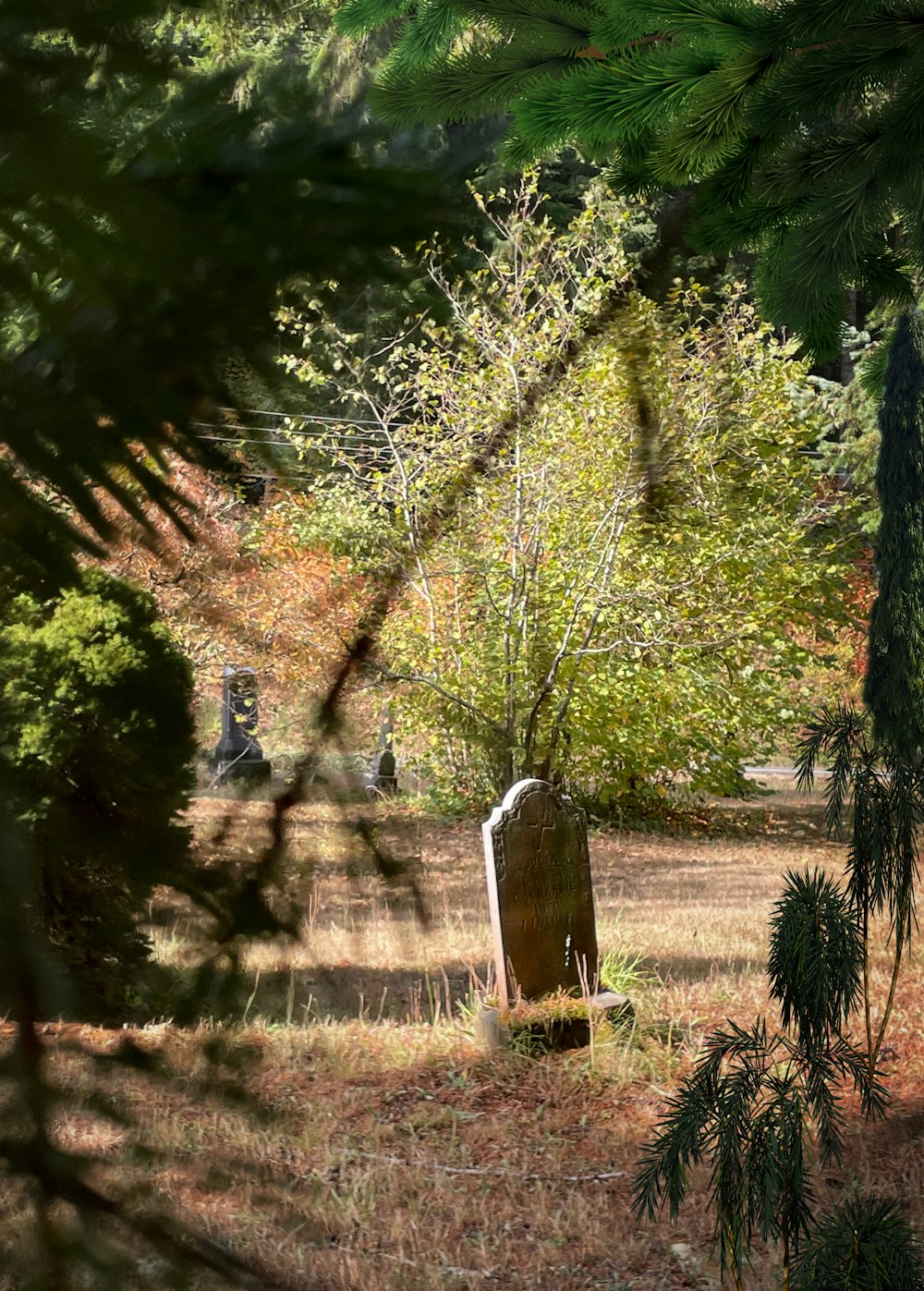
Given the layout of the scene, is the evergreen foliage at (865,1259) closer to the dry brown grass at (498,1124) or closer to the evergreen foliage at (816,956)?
the evergreen foliage at (816,956)

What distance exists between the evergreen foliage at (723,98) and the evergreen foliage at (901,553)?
2572 mm

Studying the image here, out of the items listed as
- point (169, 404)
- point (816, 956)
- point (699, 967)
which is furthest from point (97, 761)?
point (699, 967)

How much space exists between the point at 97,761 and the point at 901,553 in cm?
527

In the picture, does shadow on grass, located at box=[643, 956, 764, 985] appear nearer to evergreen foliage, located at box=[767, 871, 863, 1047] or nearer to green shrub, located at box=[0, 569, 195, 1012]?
evergreen foliage, located at box=[767, 871, 863, 1047]

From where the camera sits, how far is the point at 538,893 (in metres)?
4.07

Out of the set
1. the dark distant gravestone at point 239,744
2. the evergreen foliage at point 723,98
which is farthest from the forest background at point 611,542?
the dark distant gravestone at point 239,744

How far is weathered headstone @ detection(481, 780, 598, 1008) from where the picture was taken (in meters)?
4.00

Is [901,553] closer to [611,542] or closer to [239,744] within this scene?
[611,542]

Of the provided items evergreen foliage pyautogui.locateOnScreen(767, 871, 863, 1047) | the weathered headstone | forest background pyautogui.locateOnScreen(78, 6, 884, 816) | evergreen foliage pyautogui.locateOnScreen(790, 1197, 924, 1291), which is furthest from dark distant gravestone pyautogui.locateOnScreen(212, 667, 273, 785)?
the weathered headstone

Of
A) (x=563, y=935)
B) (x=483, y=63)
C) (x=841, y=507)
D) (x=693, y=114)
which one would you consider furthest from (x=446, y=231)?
(x=841, y=507)

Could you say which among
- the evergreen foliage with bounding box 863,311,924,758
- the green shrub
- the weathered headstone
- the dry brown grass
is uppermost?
the evergreen foliage with bounding box 863,311,924,758

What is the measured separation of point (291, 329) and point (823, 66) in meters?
1.93

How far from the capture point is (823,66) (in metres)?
2.03

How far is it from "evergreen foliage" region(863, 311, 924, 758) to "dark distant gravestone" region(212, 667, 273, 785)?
4.83 m
